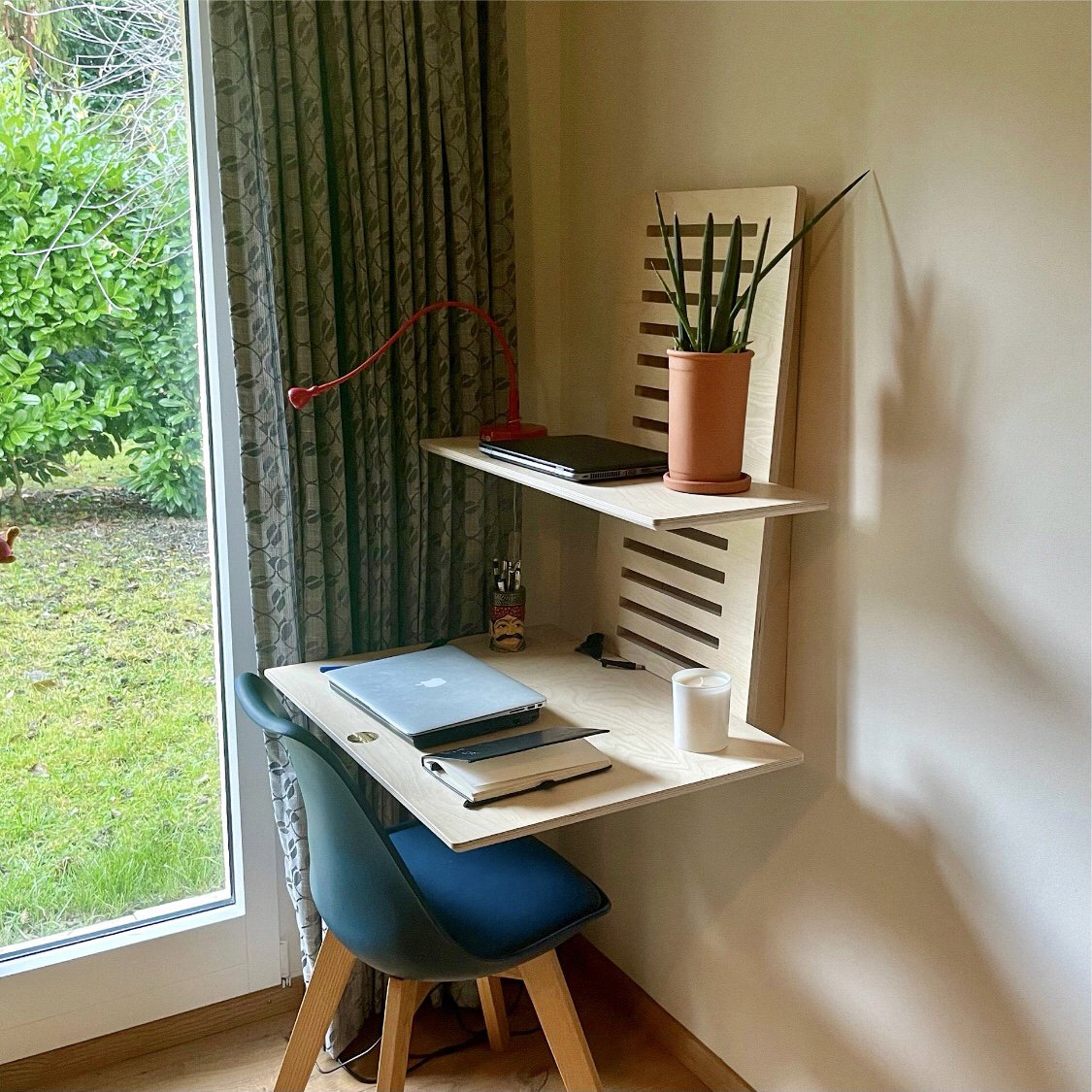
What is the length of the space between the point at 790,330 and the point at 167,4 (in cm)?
111

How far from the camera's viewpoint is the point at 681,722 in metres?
1.60

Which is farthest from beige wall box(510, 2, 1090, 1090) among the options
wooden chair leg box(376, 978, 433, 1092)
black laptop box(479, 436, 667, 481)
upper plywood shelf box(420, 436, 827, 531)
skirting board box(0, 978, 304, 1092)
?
skirting board box(0, 978, 304, 1092)

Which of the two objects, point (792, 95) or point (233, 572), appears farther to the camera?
point (233, 572)

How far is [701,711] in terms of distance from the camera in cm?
158

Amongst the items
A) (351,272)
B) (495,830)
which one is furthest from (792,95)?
(495,830)

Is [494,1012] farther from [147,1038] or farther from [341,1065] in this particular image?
[147,1038]

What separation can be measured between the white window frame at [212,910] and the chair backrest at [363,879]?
48 centimetres

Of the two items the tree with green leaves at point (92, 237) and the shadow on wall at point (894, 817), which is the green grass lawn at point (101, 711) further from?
the shadow on wall at point (894, 817)

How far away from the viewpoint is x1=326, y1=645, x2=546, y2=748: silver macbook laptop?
1621 mm

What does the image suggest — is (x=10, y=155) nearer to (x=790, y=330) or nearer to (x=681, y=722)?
(x=790, y=330)

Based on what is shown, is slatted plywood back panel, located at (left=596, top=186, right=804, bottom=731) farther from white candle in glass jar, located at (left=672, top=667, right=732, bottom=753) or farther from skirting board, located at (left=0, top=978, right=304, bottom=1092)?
skirting board, located at (left=0, top=978, right=304, bottom=1092)

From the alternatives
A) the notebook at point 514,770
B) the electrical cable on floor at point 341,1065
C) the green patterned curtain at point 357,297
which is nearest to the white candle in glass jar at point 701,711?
the notebook at point 514,770

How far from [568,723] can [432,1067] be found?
2.64ft

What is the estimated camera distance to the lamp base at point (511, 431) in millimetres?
1919
